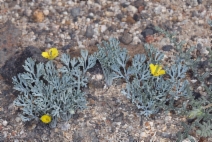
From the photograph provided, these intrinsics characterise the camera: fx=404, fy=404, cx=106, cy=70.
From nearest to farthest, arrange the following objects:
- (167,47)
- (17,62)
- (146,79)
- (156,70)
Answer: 1. (156,70)
2. (146,79)
3. (17,62)
4. (167,47)

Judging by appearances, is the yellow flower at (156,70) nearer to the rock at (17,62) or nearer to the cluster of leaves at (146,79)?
the cluster of leaves at (146,79)

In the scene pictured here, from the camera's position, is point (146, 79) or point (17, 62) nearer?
point (146, 79)

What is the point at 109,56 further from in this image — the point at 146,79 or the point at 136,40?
the point at 136,40

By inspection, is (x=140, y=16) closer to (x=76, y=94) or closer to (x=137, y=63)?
(x=137, y=63)

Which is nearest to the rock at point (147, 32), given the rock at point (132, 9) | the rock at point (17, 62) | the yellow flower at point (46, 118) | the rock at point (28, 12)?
the rock at point (132, 9)

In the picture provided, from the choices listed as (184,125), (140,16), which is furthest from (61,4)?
(184,125)

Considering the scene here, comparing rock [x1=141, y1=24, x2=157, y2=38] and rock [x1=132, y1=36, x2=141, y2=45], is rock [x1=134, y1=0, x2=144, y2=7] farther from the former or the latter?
rock [x1=132, y1=36, x2=141, y2=45]

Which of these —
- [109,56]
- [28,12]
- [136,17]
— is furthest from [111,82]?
[28,12]
